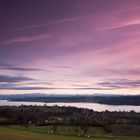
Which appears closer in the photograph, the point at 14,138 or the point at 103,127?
the point at 14,138

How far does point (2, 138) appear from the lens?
105ft

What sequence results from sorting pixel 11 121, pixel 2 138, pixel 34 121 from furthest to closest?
pixel 34 121 < pixel 11 121 < pixel 2 138

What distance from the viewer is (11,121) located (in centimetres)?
8281

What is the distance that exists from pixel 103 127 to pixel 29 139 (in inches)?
2071

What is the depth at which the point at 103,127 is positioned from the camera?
84.4 metres

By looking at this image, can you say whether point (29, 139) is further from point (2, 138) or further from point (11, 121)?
point (11, 121)

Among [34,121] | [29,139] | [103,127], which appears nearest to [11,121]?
[34,121]

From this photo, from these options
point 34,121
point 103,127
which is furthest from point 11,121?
point 103,127

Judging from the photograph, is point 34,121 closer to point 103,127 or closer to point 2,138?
point 103,127

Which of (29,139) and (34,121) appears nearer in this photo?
(29,139)

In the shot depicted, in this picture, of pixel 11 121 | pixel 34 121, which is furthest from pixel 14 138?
pixel 34 121

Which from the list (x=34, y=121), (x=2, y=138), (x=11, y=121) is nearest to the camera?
(x=2, y=138)

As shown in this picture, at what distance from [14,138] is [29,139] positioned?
4.84 feet

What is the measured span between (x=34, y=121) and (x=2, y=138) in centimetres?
6159
